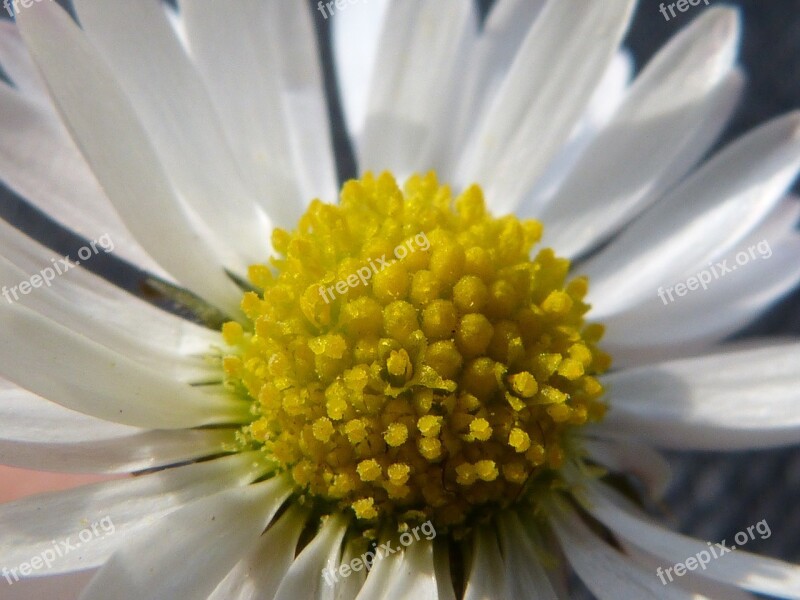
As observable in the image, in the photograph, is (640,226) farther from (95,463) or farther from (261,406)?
(95,463)

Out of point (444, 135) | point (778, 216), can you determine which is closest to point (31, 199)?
point (444, 135)


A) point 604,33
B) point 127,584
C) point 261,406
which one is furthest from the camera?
point 604,33

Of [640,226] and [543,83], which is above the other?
[543,83]

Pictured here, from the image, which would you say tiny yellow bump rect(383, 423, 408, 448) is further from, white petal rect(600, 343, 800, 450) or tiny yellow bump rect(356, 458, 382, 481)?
white petal rect(600, 343, 800, 450)

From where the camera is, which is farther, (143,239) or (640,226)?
(640,226)

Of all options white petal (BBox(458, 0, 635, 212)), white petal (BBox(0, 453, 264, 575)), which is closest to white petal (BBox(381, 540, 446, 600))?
white petal (BBox(0, 453, 264, 575))
